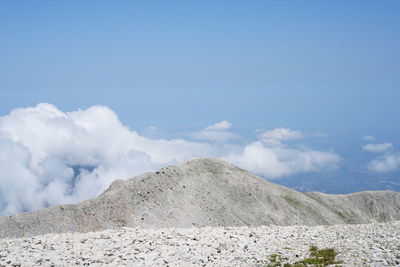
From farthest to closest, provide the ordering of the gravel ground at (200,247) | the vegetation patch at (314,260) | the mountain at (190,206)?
the mountain at (190,206)
the gravel ground at (200,247)
the vegetation patch at (314,260)

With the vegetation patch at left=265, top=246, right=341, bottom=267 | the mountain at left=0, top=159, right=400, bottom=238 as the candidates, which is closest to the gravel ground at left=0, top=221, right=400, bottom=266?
the vegetation patch at left=265, top=246, right=341, bottom=267

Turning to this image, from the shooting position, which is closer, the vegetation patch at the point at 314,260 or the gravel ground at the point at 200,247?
the vegetation patch at the point at 314,260

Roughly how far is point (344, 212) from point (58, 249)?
97.5 metres

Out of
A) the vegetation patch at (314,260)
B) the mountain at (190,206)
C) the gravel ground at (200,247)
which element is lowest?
the vegetation patch at (314,260)

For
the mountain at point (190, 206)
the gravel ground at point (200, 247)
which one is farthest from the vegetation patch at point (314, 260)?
the mountain at point (190, 206)

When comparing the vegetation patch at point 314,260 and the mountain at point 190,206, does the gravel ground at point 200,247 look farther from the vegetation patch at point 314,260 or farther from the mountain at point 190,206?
the mountain at point 190,206

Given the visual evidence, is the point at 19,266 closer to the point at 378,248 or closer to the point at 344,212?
the point at 378,248

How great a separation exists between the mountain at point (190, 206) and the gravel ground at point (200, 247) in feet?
109

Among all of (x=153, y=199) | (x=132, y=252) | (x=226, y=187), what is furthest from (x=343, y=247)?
(x=226, y=187)

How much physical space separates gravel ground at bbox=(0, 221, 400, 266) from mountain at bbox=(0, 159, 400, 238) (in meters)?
33.2

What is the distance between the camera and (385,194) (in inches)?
5369

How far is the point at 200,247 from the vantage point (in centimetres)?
3884

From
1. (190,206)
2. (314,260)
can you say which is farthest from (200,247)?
(190,206)

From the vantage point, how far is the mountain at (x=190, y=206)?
75.9 m
